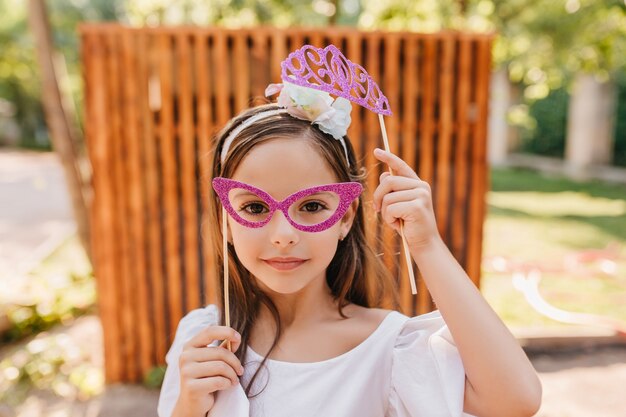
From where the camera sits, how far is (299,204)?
4.73ft

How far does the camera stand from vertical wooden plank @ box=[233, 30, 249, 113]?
3928 mm

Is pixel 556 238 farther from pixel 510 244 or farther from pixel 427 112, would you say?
pixel 427 112

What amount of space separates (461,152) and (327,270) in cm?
263

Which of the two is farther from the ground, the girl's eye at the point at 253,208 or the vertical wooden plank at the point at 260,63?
the vertical wooden plank at the point at 260,63

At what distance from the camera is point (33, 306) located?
5.61 m

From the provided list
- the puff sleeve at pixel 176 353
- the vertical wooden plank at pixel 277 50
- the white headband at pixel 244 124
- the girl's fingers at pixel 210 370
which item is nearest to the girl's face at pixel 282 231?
the white headband at pixel 244 124

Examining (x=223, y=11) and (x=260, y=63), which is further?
(x=223, y=11)

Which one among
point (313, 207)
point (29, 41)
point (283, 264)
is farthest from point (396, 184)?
point (29, 41)

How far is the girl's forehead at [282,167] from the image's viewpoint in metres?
1.44

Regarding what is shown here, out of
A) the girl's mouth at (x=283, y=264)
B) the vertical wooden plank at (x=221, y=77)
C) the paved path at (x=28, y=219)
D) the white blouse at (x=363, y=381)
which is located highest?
the vertical wooden plank at (x=221, y=77)

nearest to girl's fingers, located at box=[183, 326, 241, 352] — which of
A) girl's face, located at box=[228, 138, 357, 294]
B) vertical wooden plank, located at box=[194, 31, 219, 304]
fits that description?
girl's face, located at box=[228, 138, 357, 294]

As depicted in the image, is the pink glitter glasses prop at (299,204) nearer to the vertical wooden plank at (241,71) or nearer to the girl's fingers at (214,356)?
the girl's fingers at (214,356)

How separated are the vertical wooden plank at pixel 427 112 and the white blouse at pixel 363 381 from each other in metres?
2.50

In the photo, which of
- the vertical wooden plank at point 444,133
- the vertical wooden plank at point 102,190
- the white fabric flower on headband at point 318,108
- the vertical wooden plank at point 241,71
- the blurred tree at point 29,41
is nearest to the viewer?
the white fabric flower on headband at point 318,108
